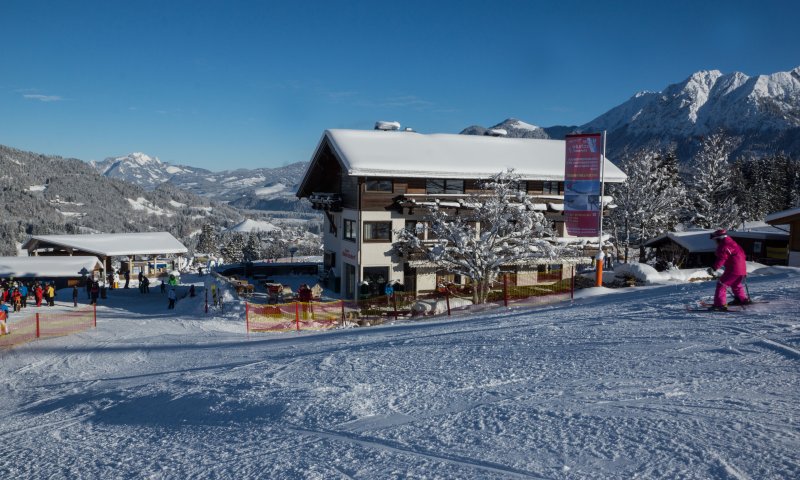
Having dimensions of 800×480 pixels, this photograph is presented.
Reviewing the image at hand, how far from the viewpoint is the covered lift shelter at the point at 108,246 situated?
3534 cm

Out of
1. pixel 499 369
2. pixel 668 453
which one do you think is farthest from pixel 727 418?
pixel 499 369

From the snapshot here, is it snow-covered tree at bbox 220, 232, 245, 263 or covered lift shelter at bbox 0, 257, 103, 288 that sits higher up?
covered lift shelter at bbox 0, 257, 103, 288

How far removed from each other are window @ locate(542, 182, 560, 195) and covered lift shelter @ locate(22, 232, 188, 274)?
23.9m

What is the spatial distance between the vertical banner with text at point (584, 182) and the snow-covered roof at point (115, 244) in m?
27.7

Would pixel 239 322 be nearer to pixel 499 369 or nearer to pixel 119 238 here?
pixel 499 369

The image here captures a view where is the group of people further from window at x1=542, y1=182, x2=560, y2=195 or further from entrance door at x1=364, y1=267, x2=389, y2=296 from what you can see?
window at x1=542, y1=182, x2=560, y2=195

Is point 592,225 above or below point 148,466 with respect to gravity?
above

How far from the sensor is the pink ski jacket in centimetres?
1093

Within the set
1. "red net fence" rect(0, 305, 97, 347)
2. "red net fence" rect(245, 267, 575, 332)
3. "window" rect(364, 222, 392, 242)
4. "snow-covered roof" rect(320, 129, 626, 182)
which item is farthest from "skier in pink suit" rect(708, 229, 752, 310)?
"red net fence" rect(0, 305, 97, 347)

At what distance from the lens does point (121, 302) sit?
26.2m

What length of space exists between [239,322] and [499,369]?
1341cm

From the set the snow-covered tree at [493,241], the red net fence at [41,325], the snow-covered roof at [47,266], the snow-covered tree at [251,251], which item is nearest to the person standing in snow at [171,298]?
the red net fence at [41,325]

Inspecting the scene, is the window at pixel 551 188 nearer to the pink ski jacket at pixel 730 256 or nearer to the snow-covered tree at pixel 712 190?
the pink ski jacket at pixel 730 256

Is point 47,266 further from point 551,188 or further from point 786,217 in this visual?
point 786,217
